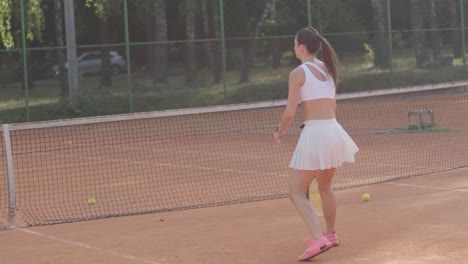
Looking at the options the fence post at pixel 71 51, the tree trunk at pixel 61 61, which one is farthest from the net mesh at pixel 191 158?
the tree trunk at pixel 61 61

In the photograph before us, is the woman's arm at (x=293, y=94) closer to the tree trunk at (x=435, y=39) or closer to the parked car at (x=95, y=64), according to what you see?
→ the parked car at (x=95, y=64)

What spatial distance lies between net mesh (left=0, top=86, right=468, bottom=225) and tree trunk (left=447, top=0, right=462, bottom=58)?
20.3 ft

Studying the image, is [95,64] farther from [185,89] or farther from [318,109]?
[318,109]

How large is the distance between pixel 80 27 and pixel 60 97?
10.9 ft

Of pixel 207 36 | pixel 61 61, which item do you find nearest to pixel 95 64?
pixel 61 61

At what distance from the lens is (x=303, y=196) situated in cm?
613

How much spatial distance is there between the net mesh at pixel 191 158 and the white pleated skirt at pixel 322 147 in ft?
9.99

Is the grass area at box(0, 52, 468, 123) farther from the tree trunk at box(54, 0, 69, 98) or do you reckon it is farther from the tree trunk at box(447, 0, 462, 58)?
the tree trunk at box(447, 0, 462, 58)

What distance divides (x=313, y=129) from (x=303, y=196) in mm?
470

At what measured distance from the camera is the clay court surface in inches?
247

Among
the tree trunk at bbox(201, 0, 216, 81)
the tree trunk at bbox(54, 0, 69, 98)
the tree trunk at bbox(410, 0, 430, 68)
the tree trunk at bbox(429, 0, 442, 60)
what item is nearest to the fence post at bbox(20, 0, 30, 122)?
the tree trunk at bbox(54, 0, 69, 98)

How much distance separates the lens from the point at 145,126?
18.8 meters

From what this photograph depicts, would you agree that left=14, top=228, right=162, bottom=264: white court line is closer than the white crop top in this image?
No

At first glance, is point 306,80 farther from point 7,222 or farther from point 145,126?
point 145,126
